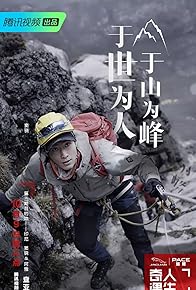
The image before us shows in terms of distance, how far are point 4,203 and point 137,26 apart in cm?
167

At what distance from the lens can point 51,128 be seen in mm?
2250

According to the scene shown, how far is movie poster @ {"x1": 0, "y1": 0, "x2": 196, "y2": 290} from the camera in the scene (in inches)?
106

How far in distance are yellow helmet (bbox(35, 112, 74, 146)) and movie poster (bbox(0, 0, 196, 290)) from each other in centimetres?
27

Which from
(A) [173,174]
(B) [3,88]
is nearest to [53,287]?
(B) [3,88]

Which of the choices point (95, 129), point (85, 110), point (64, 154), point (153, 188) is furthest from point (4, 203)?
point (85, 110)

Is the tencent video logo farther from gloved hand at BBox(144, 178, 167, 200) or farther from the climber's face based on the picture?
gloved hand at BBox(144, 178, 167, 200)

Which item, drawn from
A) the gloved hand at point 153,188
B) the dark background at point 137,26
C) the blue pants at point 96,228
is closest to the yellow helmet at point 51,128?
the gloved hand at point 153,188

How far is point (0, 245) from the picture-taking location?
2.52m

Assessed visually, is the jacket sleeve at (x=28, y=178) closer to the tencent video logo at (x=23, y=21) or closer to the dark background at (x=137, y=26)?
the tencent video logo at (x=23, y=21)

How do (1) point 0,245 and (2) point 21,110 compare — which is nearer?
(1) point 0,245

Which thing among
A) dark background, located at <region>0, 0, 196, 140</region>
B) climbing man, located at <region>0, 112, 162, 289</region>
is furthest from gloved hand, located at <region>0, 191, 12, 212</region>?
dark background, located at <region>0, 0, 196, 140</region>

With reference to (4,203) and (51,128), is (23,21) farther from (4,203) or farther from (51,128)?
(4,203)

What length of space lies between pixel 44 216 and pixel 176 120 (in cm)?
283

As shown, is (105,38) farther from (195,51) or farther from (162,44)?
(195,51)
